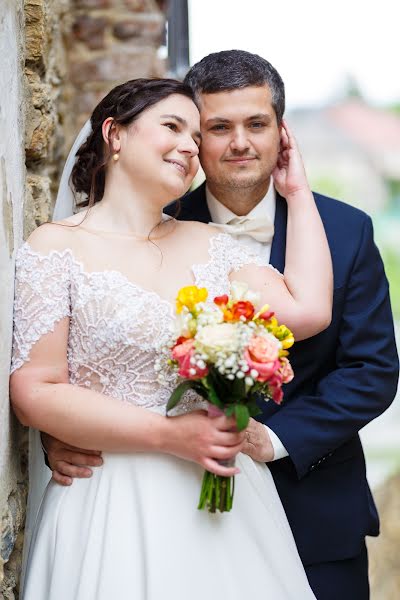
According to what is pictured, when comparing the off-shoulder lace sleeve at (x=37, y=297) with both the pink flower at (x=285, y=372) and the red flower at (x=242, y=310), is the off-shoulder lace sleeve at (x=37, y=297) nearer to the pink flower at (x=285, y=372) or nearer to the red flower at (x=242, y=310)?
the red flower at (x=242, y=310)

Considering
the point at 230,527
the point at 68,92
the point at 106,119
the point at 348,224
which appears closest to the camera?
the point at 230,527

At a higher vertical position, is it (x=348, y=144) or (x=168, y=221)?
(x=168, y=221)

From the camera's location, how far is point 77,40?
15.0 ft

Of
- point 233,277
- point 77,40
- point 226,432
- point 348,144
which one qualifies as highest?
point 77,40

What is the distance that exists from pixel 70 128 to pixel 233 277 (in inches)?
76.3

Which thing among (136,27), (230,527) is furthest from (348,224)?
(136,27)

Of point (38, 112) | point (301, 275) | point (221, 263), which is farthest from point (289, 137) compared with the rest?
point (38, 112)

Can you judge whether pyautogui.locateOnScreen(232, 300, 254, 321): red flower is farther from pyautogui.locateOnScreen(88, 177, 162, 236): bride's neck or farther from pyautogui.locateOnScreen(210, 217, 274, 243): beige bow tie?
pyautogui.locateOnScreen(210, 217, 274, 243): beige bow tie

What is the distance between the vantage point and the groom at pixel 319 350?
112 inches

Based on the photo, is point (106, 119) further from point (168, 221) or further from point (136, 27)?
point (136, 27)

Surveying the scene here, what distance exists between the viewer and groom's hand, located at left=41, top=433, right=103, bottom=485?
238cm

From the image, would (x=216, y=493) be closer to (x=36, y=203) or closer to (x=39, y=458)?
(x=39, y=458)

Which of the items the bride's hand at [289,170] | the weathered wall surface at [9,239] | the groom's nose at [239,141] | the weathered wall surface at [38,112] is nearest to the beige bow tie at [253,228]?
the bride's hand at [289,170]

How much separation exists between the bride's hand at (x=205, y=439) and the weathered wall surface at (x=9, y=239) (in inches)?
16.5
